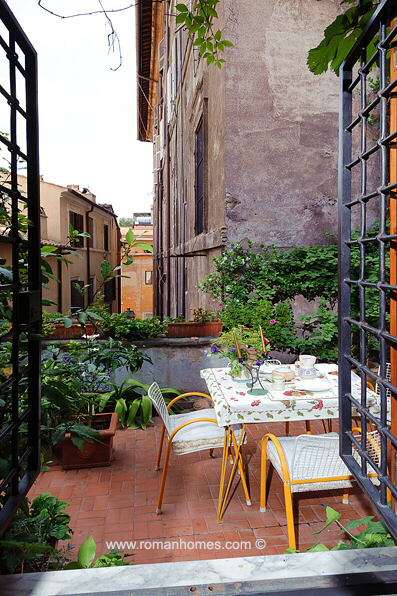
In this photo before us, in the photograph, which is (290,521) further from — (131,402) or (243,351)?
(131,402)

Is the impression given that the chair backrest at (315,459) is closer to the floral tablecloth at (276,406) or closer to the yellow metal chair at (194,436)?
the floral tablecloth at (276,406)

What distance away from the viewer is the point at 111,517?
3303 millimetres

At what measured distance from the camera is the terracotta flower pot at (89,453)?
Result: 4.07 m

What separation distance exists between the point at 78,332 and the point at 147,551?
3.17m

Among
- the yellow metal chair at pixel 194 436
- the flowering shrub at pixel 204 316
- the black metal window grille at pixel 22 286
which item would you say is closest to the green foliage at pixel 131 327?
the flowering shrub at pixel 204 316

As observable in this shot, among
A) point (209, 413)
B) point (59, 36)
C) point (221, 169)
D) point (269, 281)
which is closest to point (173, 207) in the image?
point (221, 169)

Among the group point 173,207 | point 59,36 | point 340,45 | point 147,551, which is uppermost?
point 173,207

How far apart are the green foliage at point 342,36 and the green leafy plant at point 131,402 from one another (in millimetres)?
4095

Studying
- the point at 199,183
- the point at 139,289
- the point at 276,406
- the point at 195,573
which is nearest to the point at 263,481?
the point at 276,406

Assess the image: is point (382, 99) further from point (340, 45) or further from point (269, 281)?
point (269, 281)

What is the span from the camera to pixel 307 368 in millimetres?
3842

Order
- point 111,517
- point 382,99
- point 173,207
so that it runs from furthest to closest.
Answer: point 173,207, point 111,517, point 382,99

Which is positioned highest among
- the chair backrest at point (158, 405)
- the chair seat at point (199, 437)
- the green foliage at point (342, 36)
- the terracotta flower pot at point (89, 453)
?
the green foliage at point (342, 36)

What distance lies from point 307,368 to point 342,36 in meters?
2.90
